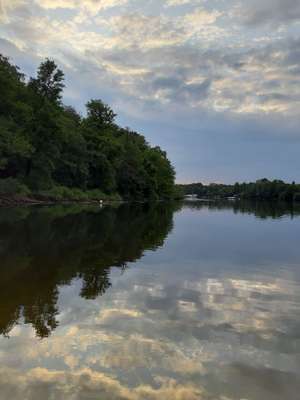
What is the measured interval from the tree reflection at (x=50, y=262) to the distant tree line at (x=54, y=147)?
25.0 metres

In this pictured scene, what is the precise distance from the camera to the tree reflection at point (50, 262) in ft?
25.8

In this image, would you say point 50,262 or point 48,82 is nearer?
point 50,262

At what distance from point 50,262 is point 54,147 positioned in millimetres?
45799

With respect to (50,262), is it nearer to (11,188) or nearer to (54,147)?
(11,188)

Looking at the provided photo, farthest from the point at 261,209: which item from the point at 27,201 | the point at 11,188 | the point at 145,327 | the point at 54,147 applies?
the point at 145,327

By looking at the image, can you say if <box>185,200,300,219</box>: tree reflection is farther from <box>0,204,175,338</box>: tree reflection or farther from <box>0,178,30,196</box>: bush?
<box>0,204,175,338</box>: tree reflection

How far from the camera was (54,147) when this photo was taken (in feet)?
186

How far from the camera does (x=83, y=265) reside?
41.8 ft

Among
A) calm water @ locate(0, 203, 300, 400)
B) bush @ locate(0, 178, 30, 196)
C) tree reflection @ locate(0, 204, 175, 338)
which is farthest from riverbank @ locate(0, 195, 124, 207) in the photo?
calm water @ locate(0, 203, 300, 400)

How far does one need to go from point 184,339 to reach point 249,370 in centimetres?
A: 134

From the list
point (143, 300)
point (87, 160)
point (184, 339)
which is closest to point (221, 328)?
point (184, 339)

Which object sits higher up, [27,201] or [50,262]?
[27,201]

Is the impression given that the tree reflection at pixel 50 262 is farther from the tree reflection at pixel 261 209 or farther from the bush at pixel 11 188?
the tree reflection at pixel 261 209

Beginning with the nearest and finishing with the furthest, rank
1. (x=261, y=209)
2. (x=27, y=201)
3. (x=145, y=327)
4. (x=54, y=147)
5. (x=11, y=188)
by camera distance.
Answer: (x=145, y=327) → (x=11, y=188) → (x=27, y=201) → (x=54, y=147) → (x=261, y=209)
